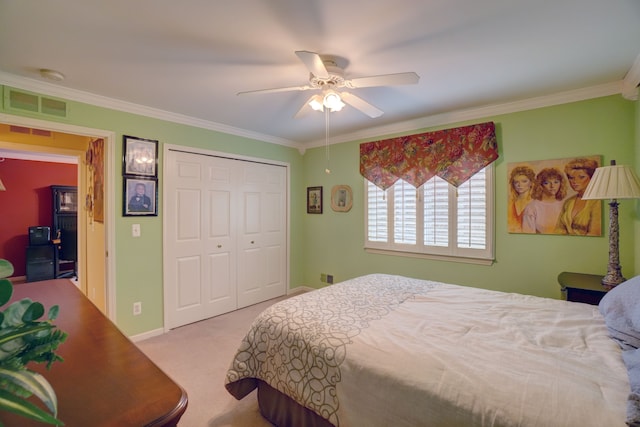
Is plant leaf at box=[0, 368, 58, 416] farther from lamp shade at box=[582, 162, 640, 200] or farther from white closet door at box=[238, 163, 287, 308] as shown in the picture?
white closet door at box=[238, 163, 287, 308]

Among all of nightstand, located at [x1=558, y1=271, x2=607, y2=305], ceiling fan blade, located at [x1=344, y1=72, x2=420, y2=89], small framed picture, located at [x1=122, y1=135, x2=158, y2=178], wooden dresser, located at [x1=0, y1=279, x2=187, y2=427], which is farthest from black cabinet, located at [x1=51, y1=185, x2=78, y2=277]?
nightstand, located at [x1=558, y1=271, x2=607, y2=305]

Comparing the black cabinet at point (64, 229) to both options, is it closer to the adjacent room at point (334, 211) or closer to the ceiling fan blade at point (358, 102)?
the adjacent room at point (334, 211)

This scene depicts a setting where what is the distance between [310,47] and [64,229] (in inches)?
250

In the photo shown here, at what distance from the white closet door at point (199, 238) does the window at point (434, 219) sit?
1.86 metres

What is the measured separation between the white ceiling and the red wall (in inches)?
180

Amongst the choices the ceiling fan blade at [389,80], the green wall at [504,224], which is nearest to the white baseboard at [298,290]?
the green wall at [504,224]

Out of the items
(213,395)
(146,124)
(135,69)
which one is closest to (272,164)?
(146,124)

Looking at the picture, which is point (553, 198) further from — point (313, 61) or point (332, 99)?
point (313, 61)

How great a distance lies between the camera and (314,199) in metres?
4.62

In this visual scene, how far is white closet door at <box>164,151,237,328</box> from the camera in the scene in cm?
336

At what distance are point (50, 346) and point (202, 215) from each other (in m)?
3.15

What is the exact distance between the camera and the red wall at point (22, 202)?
549 cm

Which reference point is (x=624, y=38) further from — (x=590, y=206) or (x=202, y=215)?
(x=202, y=215)

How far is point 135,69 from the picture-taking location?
2.25 m
